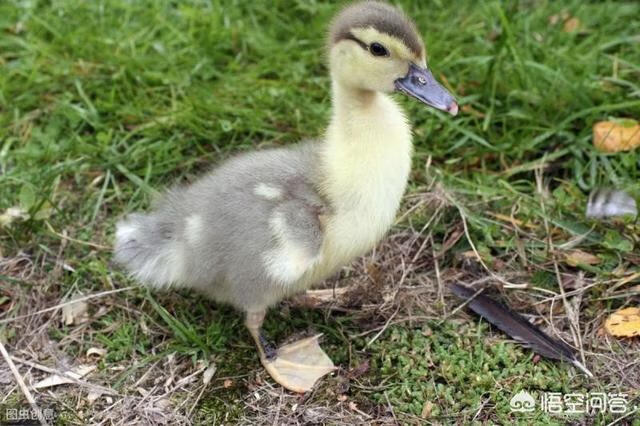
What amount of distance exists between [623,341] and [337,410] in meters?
0.77

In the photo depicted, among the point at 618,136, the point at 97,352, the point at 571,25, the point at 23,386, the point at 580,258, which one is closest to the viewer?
the point at 23,386

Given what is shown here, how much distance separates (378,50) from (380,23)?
0.21 feet

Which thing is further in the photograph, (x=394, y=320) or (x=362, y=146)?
(x=394, y=320)

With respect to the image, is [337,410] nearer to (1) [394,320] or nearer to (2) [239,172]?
(1) [394,320]

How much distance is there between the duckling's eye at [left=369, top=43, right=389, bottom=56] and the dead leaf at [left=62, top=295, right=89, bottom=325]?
3.64 ft

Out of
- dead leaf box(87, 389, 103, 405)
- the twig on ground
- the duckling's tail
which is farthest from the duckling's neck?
the twig on ground

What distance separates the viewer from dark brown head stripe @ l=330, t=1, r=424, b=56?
1.80 metres

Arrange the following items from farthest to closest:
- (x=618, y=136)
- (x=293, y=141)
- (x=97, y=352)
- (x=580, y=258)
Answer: (x=293, y=141)
(x=618, y=136)
(x=580, y=258)
(x=97, y=352)

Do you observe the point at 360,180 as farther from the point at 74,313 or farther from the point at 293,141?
the point at 74,313

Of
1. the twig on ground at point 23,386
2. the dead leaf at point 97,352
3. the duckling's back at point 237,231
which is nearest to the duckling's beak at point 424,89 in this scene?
the duckling's back at point 237,231

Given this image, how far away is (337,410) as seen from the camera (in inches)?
76.7

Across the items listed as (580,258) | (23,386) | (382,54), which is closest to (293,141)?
(382,54)

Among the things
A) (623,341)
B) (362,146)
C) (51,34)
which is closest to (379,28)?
(362,146)

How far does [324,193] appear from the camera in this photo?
1.90m
